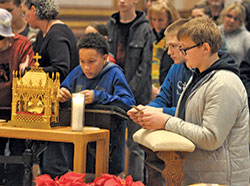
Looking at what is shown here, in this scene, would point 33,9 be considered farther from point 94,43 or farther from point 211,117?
point 211,117

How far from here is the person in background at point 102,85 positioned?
3.59 m

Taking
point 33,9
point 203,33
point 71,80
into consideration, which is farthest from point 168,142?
point 33,9

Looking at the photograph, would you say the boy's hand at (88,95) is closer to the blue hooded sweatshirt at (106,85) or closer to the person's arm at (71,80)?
the blue hooded sweatshirt at (106,85)

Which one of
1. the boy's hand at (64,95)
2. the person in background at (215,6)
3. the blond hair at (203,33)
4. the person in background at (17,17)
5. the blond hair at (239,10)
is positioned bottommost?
the boy's hand at (64,95)

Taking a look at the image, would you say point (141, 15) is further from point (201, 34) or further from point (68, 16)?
point (68, 16)

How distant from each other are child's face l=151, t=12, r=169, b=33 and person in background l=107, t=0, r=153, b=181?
17cm

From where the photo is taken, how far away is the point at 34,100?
11.5 ft

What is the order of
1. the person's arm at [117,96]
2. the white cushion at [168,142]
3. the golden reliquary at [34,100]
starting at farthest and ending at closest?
the person's arm at [117,96] < the golden reliquary at [34,100] < the white cushion at [168,142]

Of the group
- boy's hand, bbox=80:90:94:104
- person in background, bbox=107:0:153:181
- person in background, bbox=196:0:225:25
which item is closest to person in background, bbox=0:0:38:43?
person in background, bbox=107:0:153:181

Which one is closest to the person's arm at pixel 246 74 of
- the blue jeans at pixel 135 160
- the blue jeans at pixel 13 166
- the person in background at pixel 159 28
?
the person in background at pixel 159 28

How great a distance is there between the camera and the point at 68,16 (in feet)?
25.1

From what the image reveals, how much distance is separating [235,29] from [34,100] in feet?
9.48

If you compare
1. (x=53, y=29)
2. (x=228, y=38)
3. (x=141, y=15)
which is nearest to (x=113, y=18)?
(x=141, y=15)

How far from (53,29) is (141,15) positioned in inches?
38.8
